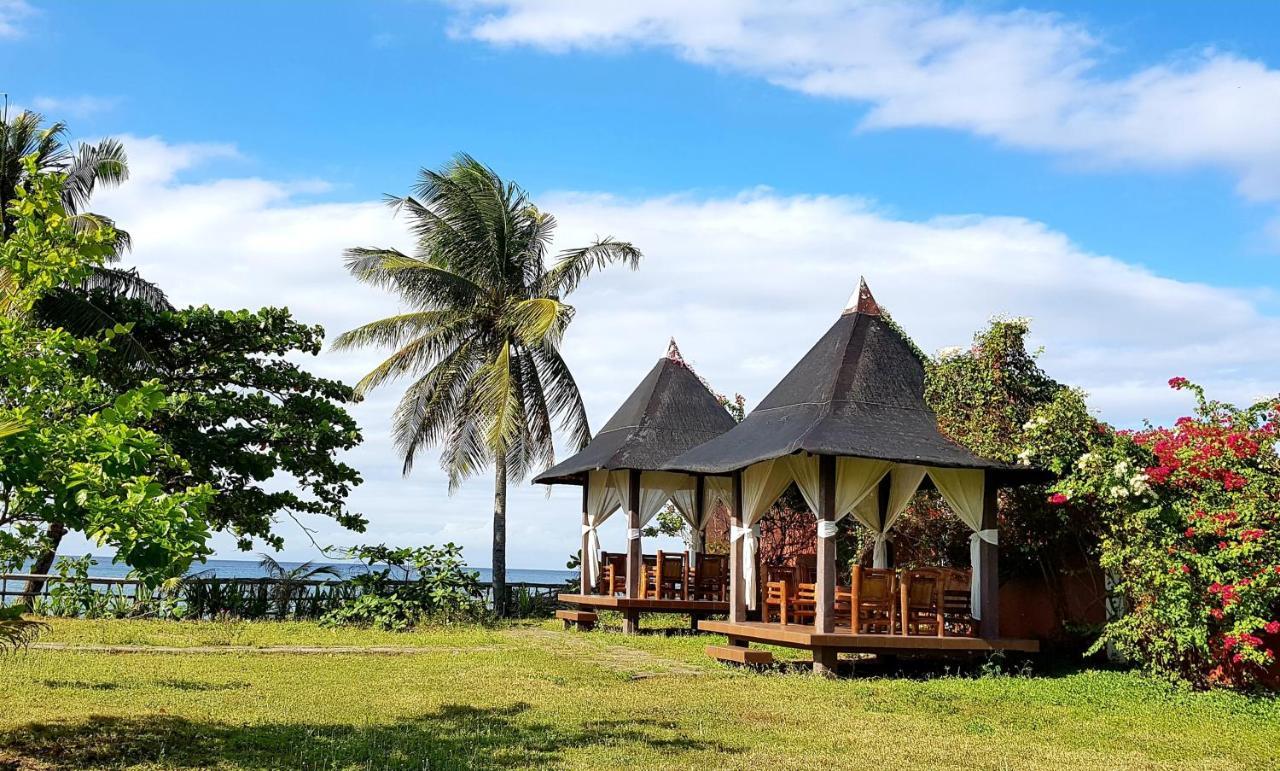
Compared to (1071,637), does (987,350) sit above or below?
above

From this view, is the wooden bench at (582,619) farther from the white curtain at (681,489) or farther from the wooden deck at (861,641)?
the wooden deck at (861,641)

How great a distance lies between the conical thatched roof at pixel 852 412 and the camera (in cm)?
1364

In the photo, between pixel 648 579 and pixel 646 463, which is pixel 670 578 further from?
pixel 646 463

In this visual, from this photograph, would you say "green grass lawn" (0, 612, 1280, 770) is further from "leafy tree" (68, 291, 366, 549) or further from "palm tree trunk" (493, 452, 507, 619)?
"palm tree trunk" (493, 452, 507, 619)

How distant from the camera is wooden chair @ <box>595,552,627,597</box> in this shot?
2000 centimetres

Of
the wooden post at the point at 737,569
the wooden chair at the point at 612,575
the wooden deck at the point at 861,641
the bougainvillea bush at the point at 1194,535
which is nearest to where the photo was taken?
the bougainvillea bush at the point at 1194,535

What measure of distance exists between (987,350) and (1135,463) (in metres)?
2.63

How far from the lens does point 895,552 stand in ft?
58.2

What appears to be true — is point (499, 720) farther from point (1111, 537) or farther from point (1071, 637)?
point (1071, 637)

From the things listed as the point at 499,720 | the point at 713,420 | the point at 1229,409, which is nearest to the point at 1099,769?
the point at 499,720

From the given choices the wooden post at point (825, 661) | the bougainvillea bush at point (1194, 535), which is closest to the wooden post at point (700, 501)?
the wooden post at point (825, 661)

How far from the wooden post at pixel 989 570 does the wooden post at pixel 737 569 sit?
3.00 metres

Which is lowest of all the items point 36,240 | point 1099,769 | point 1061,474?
point 1099,769

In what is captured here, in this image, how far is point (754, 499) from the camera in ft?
49.6
